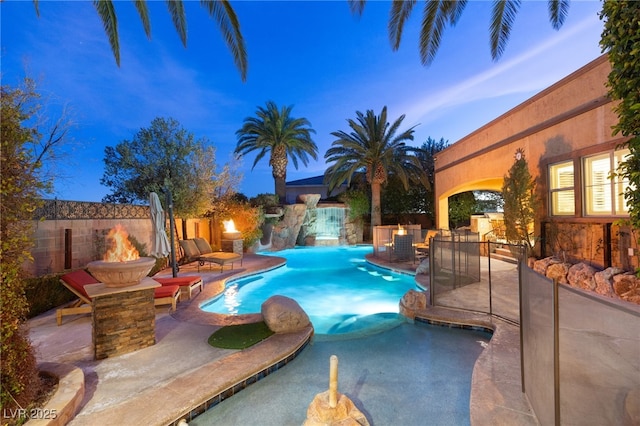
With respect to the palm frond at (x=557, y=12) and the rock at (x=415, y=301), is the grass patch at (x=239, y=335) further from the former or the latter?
the palm frond at (x=557, y=12)

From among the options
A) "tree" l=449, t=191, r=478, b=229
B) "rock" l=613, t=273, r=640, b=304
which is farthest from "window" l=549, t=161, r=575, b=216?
"tree" l=449, t=191, r=478, b=229

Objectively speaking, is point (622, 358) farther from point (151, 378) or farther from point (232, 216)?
point (232, 216)

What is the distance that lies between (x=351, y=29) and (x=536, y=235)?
3341 centimetres

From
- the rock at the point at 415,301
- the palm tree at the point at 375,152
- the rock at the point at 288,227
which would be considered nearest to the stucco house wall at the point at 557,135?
the rock at the point at 415,301

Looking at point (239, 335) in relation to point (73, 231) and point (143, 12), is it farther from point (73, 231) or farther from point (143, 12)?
point (143, 12)

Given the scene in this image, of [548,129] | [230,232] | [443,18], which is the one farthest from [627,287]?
[230,232]

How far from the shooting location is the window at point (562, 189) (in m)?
8.70

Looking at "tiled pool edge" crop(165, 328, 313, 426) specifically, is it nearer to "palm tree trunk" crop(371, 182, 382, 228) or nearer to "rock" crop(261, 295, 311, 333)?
"rock" crop(261, 295, 311, 333)

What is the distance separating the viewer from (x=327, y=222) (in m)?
26.0

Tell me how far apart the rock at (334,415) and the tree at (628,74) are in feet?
9.46

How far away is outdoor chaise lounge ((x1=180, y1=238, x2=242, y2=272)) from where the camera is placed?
1204 centimetres

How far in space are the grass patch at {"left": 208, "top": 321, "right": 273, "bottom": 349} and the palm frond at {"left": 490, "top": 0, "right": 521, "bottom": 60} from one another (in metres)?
9.18

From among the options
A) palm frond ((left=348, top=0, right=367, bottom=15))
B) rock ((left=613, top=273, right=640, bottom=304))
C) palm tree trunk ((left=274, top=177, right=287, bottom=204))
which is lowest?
rock ((left=613, top=273, right=640, bottom=304))

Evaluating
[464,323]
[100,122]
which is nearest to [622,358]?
[464,323]
